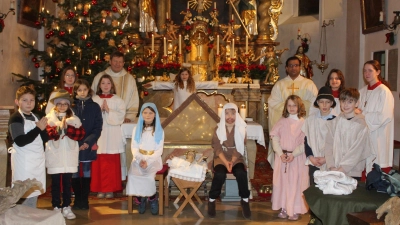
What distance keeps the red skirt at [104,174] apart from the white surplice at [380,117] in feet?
11.5

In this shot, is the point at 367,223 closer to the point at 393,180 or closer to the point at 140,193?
the point at 393,180

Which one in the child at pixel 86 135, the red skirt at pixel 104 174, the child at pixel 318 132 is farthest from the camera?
the red skirt at pixel 104 174

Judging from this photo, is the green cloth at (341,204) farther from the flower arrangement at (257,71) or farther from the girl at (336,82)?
the flower arrangement at (257,71)

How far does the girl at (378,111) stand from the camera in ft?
23.7

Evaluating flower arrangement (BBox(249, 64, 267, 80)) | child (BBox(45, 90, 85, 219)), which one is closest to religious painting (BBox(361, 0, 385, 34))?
flower arrangement (BBox(249, 64, 267, 80))

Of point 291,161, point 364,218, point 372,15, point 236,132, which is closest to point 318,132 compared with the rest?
point 291,161

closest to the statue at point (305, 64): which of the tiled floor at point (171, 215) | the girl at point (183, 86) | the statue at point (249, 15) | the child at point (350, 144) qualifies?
the statue at point (249, 15)

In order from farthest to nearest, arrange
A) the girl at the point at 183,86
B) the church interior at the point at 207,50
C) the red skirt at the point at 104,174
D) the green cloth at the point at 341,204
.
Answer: the girl at the point at 183,86 < the red skirt at the point at 104,174 < the church interior at the point at 207,50 < the green cloth at the point at 341,204

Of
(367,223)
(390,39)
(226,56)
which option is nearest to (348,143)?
(367,223)

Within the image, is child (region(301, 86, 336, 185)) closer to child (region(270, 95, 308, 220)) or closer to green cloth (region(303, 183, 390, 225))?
child (region(270, 95, 308, 220))

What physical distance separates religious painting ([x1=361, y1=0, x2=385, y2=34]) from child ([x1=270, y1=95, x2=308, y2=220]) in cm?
671

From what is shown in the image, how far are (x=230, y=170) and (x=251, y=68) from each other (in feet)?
22.9

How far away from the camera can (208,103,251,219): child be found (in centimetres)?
683

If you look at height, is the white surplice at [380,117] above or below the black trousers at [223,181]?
above
